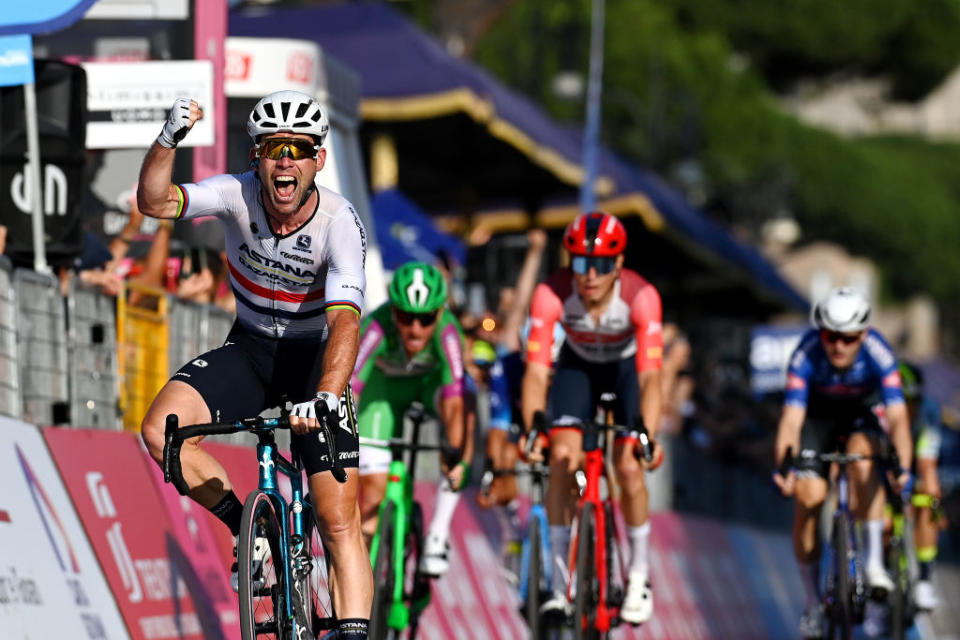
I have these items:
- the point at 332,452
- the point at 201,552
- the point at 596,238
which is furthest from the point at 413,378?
the point at 332,452

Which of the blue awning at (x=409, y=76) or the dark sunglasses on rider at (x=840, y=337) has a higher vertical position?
the blue awning at (x=409, y=76)

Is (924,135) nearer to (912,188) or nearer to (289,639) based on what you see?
(912,188)

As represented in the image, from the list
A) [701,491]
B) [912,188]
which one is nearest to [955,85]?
[912,188]

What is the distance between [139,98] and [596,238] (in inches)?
114

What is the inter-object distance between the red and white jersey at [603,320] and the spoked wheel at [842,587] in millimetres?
2072

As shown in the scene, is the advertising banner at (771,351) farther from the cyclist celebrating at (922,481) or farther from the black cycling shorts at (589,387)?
the black cycling shorts at (589,387)

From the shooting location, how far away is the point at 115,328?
980 cm

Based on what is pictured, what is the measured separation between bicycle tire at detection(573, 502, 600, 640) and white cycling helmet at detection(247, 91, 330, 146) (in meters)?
3.51

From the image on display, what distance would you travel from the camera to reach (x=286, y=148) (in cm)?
700

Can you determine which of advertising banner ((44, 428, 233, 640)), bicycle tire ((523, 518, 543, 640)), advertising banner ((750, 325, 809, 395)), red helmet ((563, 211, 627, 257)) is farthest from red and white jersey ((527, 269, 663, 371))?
advertising banner ((750, 325, 809, 395))

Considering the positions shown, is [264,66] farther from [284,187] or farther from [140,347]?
[284,187]

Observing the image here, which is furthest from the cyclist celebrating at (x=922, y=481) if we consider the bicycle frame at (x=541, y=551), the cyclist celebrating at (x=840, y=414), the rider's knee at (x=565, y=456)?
the rider's knee at (x=565, y=456)

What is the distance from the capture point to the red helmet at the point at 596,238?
1005cm

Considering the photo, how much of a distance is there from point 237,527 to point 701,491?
42.0 feet
